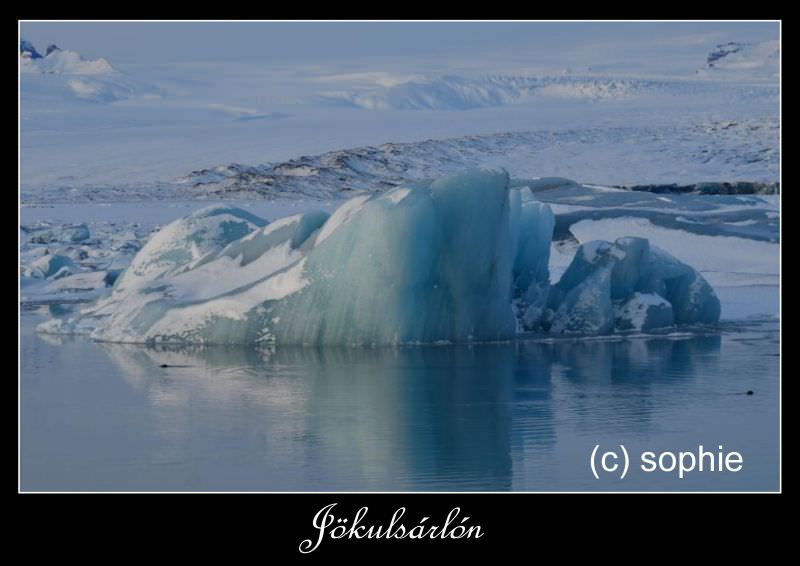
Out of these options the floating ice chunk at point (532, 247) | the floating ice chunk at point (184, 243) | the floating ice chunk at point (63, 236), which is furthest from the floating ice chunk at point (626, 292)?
the floating ice chunk at point (63, 236)

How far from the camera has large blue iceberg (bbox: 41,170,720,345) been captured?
12.8m

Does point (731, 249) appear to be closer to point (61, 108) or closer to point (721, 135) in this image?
point (721, 135)

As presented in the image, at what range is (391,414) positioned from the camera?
1023cm

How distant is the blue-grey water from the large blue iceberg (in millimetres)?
262

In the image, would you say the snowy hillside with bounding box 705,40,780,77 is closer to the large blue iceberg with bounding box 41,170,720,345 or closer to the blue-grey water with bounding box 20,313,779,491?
the large blue iceberg with bounding box 41,170,720,345

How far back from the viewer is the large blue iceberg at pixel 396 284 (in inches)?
504

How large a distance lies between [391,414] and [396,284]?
2624mm

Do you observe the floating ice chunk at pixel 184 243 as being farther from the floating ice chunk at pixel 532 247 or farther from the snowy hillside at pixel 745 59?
the snowy hillside at pixel 745 59

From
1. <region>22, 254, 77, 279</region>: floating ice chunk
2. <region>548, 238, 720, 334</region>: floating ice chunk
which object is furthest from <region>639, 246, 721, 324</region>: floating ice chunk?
<region>22, 254, 77, 279</region>: floating ice chunk

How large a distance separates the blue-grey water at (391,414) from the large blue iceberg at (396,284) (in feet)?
0.86

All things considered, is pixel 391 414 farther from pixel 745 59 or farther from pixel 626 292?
pixel 745 59

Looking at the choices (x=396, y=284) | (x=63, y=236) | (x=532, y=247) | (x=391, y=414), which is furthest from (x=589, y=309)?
(x=63, y=236)

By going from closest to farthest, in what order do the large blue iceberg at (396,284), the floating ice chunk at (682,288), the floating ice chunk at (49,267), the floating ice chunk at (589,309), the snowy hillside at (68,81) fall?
1. the large blue iceberg at (396,284)
2. the floating ice chunk at (589,309)
3. the floating ice chunk at (682,288)
4. the floating ice chunk at (49,267)
5. the snowy hillside at (68,81)

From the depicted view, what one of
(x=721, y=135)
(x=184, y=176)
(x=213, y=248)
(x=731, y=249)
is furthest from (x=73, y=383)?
(x=721, y=135)
